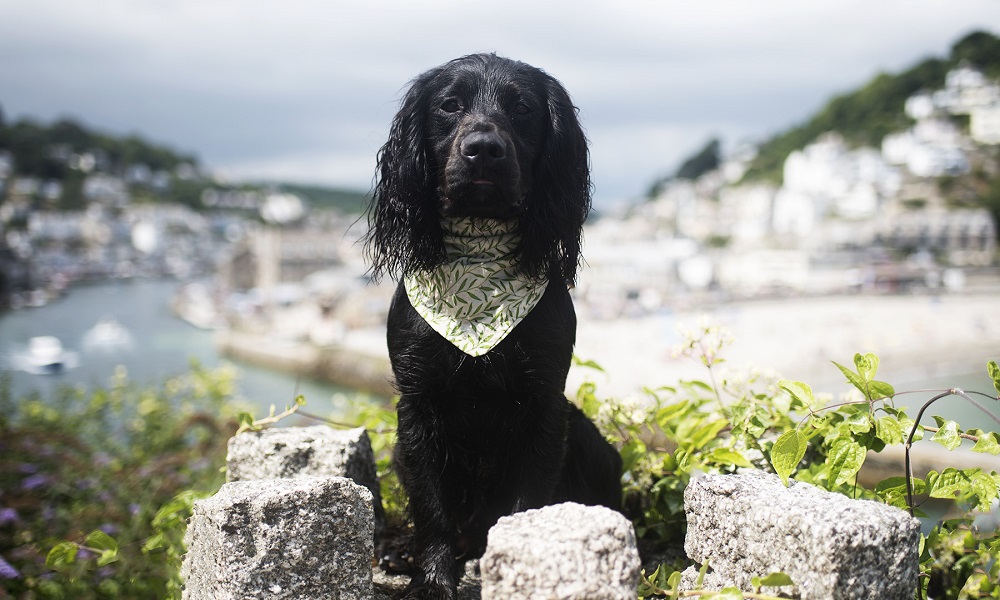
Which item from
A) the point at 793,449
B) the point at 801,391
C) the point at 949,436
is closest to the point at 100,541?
the point at 793,449

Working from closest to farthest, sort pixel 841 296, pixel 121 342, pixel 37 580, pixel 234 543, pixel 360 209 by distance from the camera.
Answer: 1. pixel 234 543
2. pixel 360 209
3. pixel 37 580
4. pixel 121 342
5. pixel 841 296

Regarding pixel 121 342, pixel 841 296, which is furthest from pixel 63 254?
pixel 841 296

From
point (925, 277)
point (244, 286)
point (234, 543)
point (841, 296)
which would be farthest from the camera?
point (244, 286)

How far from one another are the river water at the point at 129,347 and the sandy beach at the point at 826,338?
13.1m

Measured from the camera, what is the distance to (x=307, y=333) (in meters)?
46.7

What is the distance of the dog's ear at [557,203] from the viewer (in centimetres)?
220

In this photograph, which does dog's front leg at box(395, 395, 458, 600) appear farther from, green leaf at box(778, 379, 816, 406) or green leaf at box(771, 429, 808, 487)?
green leaf at box(778, 379, 816, 406)

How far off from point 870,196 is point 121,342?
77921 mm

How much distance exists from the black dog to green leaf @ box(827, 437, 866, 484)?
2.61 feet

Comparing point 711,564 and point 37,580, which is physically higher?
point 711,564

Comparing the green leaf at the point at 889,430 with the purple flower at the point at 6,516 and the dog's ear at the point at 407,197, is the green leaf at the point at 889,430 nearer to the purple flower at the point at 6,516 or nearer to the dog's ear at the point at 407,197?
the dog's ear at the point at 407,197

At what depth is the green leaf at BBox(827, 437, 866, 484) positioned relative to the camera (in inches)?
80.4

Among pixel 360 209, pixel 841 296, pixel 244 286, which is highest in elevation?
pixel 360 209

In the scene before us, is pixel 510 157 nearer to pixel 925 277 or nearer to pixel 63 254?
pixel 925 277
